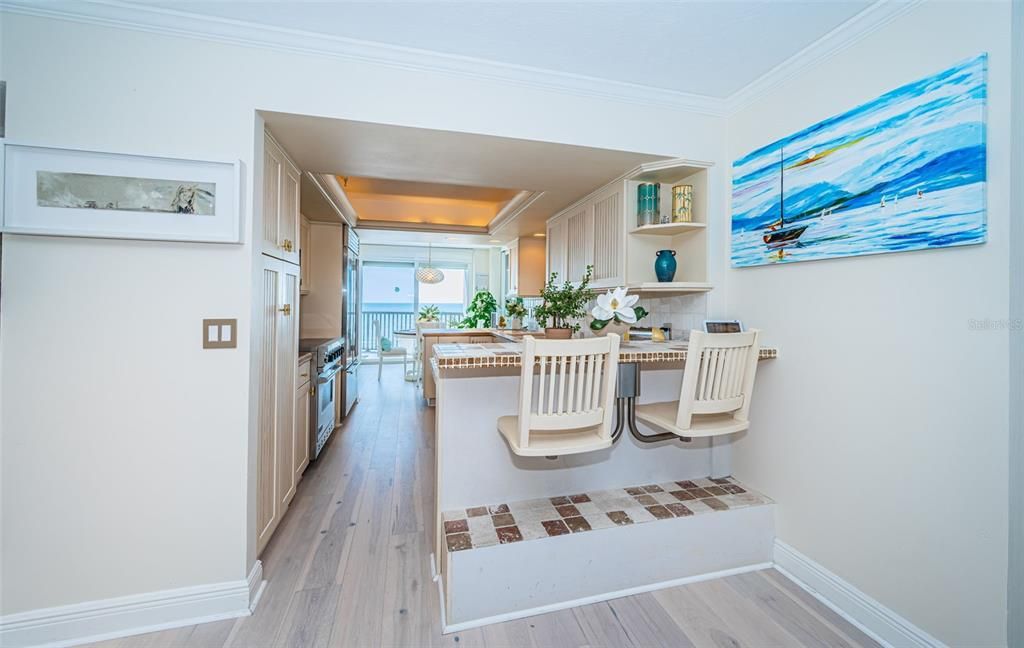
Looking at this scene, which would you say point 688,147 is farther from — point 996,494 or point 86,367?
point 86,367

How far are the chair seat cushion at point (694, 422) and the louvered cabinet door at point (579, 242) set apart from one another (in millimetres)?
1378

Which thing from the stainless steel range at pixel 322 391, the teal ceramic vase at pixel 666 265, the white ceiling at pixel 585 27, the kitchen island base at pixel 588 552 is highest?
the white ceiling at pixel 585 27

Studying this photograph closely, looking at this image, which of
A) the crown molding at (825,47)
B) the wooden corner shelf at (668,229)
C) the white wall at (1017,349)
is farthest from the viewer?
the wooden corner shelf at (668,229)

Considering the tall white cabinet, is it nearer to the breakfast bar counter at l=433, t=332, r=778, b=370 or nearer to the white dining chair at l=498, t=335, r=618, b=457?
the breakfast bar counter at l=433, t=332, r=778, b=370

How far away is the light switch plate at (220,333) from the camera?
1596 mm

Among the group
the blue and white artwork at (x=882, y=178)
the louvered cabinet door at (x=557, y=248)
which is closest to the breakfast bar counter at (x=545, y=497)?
the blue and white artwork at (x=882, y=178)

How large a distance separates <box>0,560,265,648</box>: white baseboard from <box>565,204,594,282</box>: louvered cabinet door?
2.74 m

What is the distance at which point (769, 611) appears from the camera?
1.68 meters

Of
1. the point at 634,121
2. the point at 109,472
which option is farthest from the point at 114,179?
the point at 634,121

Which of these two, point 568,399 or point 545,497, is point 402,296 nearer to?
point 545,497

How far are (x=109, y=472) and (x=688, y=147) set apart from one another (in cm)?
310

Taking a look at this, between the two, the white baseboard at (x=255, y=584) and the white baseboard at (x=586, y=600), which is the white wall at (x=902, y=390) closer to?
the white baseboard at (x=586, y=600)

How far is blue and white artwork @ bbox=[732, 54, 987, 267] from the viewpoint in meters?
1.28

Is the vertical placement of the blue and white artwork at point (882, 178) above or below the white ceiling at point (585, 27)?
below
